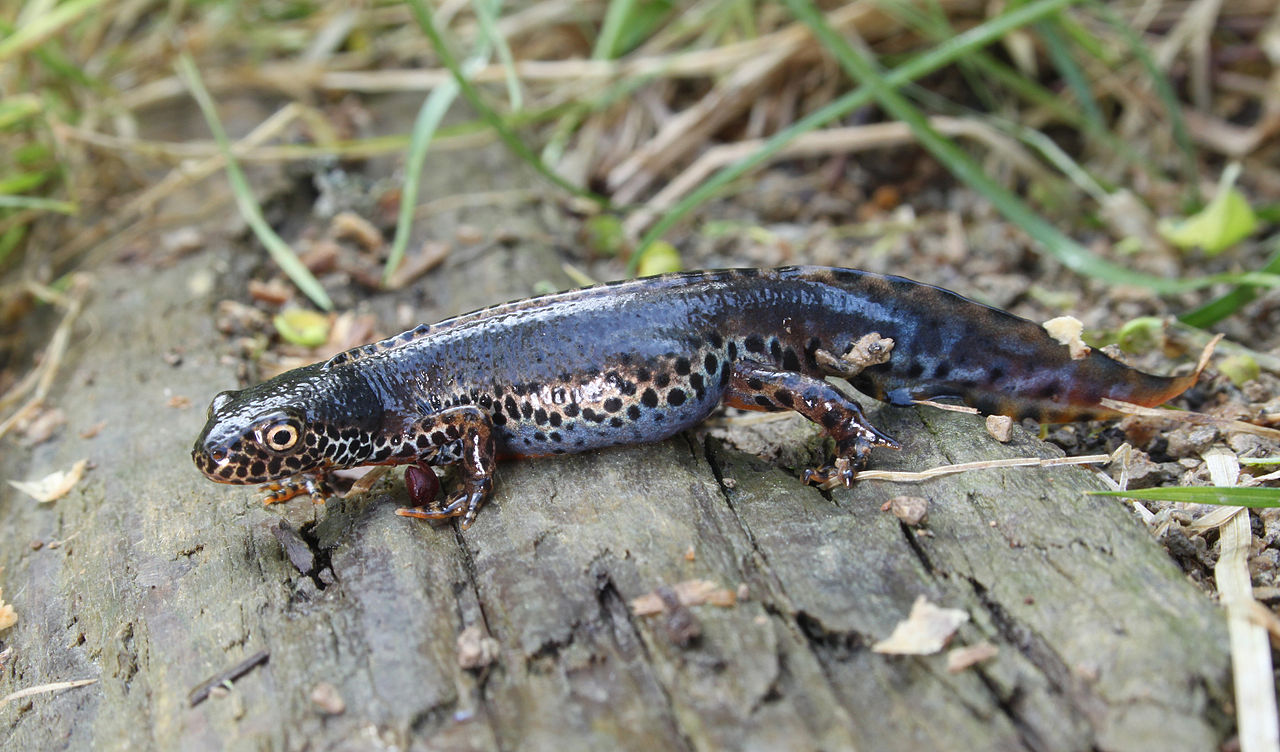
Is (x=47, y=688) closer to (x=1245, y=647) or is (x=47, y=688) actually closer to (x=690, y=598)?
(x=690, y=598)

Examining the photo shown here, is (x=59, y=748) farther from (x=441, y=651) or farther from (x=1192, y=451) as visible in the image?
(x=1192, y=451)

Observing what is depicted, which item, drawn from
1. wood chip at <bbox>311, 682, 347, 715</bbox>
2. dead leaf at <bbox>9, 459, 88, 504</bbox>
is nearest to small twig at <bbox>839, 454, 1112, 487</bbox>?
wood chip at <bbox>311, 682, 347, 715</bbox>

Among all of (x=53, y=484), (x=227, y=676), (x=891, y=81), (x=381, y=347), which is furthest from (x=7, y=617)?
(x=891, y=81)

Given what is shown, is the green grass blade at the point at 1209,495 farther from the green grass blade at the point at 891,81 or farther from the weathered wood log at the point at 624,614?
the green grass blade at the point at 891,81

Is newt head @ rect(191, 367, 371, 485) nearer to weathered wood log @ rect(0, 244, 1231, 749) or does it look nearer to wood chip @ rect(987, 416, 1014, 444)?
weathered wood log @ rect(0, 244, 1231, 749)

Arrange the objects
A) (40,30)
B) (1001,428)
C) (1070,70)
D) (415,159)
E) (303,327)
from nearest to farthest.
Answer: (1001,428) < (303,327) < (415,159) < (40,30) < (1070,70)

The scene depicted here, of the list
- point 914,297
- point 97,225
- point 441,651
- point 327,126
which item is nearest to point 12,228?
point 97,225
